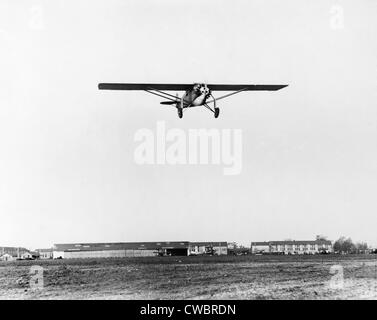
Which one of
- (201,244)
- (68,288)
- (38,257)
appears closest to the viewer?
(68,288)

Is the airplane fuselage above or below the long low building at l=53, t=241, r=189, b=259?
above

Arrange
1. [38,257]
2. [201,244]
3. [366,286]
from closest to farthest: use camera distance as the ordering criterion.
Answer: [366,286] → [38,257] → [201,244]

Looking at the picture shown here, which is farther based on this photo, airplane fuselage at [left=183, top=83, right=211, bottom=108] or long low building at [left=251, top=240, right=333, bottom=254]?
long low building at [left=251, top=240, right=333, bottom=254]

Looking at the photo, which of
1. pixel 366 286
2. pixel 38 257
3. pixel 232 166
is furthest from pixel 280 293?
pixel 38 257

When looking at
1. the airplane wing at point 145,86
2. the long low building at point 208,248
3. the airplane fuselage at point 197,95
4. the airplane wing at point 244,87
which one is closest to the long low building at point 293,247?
the long low building at point 208,248

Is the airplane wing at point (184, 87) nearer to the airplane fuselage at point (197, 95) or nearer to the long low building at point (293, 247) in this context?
the airplane fuselage at point (197, 95)

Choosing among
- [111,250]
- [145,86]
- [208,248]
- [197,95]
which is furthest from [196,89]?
[208,248]

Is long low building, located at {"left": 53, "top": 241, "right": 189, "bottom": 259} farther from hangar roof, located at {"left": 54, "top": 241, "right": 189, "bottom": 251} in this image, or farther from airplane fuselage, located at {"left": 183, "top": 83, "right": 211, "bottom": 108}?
airplane fuselage, located at {"left": 183, "top": 83, "right": 211, "bottom": 108}

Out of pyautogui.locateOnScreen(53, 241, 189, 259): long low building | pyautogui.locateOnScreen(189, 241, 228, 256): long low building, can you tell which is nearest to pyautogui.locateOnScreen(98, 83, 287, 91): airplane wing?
pyautogui.locateOnScreen(53, 241, 189, 259): long low building
